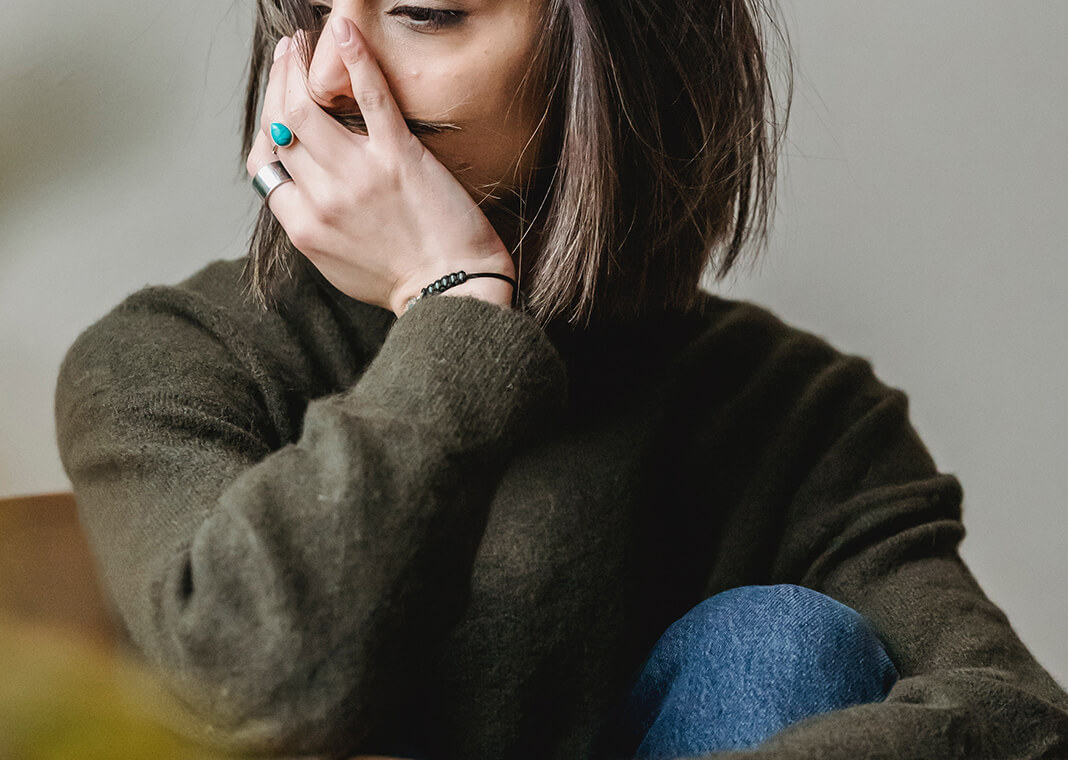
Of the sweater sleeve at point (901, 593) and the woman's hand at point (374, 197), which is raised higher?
the woman's hand at point (374, 197)

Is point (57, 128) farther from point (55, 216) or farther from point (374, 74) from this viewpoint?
point (374, 74)

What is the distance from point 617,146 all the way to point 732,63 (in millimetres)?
173

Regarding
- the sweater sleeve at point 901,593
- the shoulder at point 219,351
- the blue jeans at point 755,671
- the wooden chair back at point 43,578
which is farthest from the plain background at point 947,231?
the blue jeans at point 755,671

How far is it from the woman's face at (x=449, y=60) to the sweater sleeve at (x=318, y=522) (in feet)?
0.69

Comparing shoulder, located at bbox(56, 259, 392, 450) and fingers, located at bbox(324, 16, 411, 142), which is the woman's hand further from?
shoulder, located at bbox(56, 259, 392, 450)

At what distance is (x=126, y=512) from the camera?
0.72 meters

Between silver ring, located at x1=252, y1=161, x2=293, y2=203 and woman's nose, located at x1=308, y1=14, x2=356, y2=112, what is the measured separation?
70 mm

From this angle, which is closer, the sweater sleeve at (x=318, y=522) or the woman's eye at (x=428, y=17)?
the sweater sleeve at (x=318, y=522)

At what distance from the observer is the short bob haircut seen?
0.88 metres

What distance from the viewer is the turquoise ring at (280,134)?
827mm

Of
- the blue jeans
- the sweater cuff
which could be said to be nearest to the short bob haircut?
Result: the sweater cuff

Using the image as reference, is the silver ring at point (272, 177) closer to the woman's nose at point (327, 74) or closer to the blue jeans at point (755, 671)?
the woman's nose at point (327, 74)

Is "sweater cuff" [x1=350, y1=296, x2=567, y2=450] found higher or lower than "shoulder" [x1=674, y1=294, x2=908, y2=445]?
higher

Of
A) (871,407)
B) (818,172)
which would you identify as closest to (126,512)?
(871,407)
